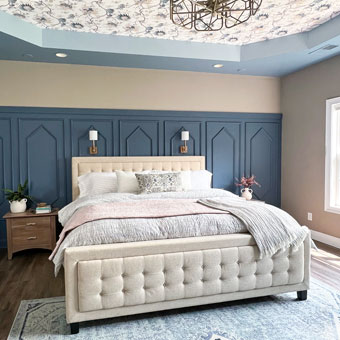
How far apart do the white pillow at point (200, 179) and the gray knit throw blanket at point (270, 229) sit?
5.65 feet

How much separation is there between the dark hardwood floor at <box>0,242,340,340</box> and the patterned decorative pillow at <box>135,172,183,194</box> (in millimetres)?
1362

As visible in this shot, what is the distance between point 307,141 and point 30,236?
411cm

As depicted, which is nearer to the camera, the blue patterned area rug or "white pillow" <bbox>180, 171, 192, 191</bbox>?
the blue patterned area rug

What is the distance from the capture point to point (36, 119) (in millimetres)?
4387

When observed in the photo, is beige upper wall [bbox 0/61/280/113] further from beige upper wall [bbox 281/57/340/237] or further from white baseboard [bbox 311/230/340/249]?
white baseboard [bbox 311/230/340/249]

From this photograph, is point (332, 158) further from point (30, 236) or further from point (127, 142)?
point (30, 236)

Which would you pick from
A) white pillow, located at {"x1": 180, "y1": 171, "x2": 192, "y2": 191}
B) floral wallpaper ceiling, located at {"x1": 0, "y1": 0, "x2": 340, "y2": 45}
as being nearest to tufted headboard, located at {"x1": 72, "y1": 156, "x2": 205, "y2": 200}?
white pillow, located at {"x1": 180, "y1": 171, "x2": 192, "y2": 191}


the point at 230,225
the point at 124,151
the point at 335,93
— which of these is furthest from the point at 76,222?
the point at 335,93

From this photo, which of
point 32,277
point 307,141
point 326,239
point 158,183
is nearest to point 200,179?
point 158,183

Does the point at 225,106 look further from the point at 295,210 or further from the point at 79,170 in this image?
the point at 79,170

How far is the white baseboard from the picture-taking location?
4.19 m

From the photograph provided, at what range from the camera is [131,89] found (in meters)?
4.69

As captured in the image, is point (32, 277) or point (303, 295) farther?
point (32, 277)

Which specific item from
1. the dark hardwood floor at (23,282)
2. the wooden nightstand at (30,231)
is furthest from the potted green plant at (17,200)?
the dark hardwood floor at (23,282)
